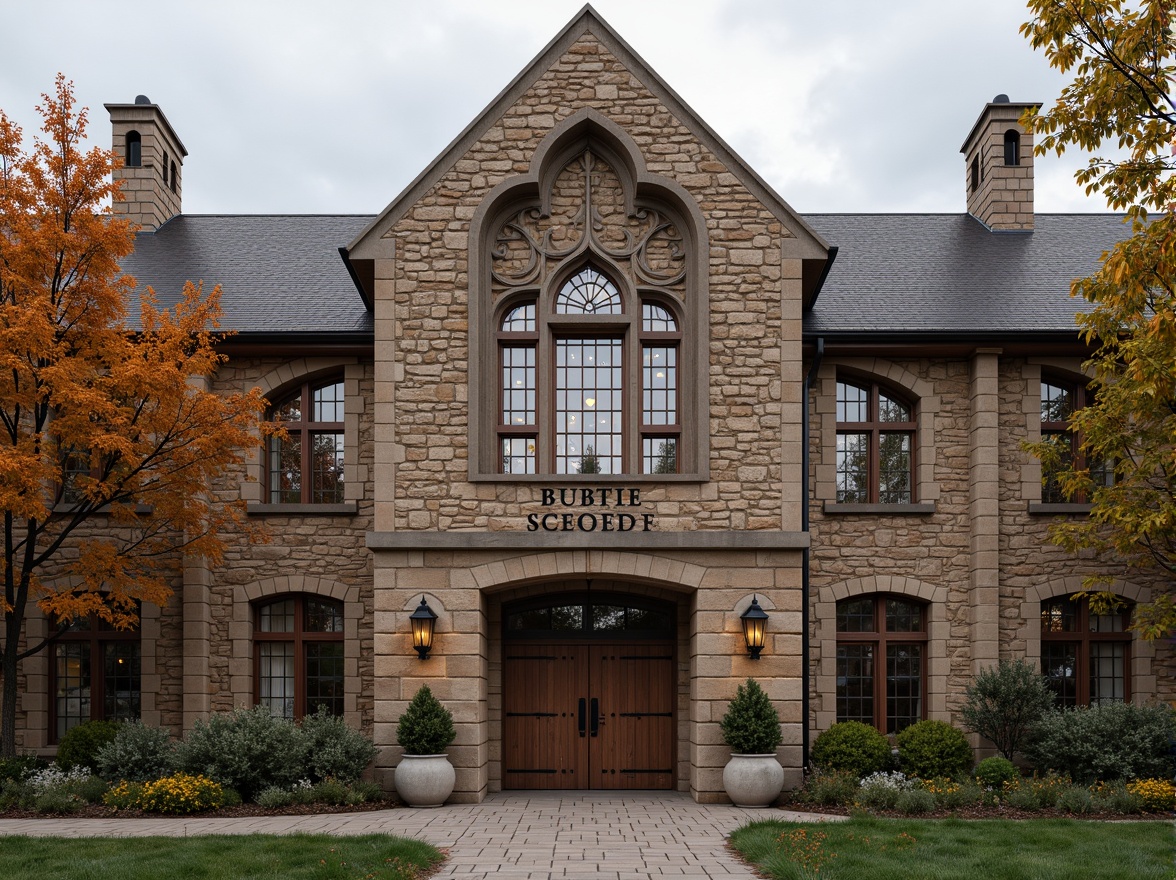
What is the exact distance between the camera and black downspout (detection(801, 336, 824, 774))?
48.3ft

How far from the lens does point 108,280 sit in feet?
49.3

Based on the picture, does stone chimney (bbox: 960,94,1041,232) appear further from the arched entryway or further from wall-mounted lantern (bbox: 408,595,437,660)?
wall-mounted lantern (bbox: 408,595,437,660)

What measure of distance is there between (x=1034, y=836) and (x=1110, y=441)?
17.6ft

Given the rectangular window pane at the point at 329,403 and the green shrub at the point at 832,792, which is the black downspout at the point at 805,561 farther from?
the rectangular window pane at the point at 329,403

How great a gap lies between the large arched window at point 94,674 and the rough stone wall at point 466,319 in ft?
19.0

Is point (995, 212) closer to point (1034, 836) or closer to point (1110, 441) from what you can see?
point (1110, 441)

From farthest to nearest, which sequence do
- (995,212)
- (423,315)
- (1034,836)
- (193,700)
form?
(995,212), (193,700), (423,315), (1034,836)

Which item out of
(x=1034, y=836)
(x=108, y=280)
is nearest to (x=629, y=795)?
(x=1034, y=836)

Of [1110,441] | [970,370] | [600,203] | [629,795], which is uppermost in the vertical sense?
[600,203]

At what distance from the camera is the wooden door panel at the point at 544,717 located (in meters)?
15.9

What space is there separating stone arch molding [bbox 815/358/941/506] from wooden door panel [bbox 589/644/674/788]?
3923 mm

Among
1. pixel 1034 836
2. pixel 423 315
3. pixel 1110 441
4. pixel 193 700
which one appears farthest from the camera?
pixel 193 700

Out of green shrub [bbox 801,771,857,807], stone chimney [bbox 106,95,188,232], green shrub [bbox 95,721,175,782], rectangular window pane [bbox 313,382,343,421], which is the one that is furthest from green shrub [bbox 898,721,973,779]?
stone chimney [bbox 106,95,188,232]

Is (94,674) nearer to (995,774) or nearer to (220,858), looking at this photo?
(220,858)
